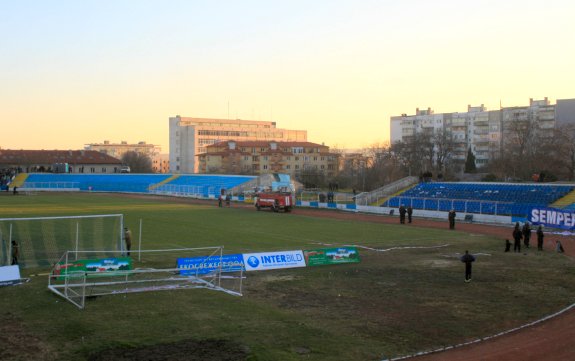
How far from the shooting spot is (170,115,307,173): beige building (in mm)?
181000

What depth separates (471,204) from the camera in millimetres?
51156

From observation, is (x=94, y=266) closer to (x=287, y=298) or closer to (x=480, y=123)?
(x=287, y=298)

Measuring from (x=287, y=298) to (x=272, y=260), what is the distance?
17.1 feet

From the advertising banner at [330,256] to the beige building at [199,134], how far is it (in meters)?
153

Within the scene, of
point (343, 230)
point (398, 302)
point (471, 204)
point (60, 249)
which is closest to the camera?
point (398, 302)

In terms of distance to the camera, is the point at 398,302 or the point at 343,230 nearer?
the point at 398,302

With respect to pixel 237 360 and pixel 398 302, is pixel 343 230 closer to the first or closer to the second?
pixel 398 302

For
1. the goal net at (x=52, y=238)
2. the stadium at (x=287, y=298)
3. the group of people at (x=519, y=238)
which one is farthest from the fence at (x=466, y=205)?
the goal net at (x=52, y=238)

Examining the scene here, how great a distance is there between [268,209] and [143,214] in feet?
45.0

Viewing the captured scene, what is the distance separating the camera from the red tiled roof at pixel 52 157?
130m

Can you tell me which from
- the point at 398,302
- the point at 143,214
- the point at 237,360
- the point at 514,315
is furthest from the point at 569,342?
the point at 143,214

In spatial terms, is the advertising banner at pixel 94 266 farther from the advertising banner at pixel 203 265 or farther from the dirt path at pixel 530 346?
the dirt path at pixel 530 346

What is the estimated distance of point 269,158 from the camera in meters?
143

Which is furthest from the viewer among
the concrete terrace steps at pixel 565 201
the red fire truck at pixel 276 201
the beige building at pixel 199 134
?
the beige building at pixel 199 134
